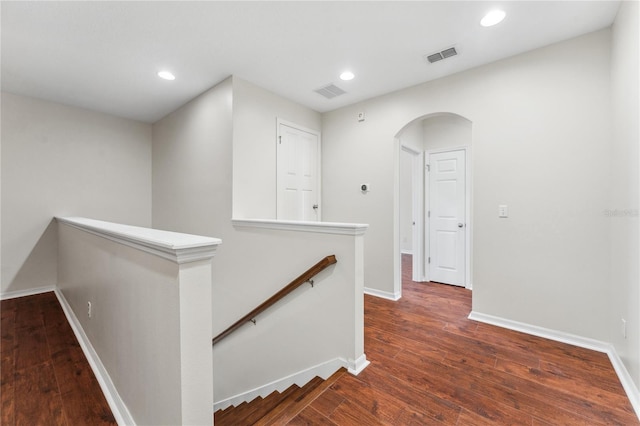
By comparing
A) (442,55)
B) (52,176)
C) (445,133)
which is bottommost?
(52,176)

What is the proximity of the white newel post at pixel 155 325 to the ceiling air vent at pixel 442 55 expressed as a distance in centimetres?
270

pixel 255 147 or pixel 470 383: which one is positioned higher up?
pixel 255 147

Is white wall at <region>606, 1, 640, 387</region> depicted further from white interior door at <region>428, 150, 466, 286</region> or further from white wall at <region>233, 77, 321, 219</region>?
white wall at <region>233, 77, 321, 219</region>

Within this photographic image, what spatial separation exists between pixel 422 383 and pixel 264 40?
298cm

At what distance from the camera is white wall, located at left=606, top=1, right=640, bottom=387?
1690 mm

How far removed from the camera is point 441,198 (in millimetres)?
4242

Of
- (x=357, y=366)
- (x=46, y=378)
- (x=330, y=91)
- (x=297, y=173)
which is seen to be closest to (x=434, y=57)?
(x=330, y=91)

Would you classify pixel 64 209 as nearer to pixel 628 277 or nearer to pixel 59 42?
pixel 59 42

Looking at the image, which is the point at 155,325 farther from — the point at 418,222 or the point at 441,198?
the point at 441,198

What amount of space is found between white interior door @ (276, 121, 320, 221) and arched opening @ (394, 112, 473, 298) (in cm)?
129

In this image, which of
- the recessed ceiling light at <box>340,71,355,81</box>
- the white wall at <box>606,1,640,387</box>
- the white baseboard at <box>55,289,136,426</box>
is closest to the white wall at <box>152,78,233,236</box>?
the recessed ceiling light at <box>340,71,355,81</box>

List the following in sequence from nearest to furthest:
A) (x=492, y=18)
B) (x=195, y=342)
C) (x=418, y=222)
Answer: (x=195, y=342), (x=492, y=18), (x=418, y=222)

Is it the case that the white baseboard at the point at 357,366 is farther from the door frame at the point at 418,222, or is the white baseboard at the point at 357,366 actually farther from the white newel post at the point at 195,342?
the door frame at the point at 418,222

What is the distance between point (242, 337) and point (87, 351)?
1.25 m
